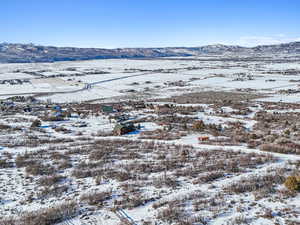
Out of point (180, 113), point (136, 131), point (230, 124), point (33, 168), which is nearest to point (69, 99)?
point (180, 113)

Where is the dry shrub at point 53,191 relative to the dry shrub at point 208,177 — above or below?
below

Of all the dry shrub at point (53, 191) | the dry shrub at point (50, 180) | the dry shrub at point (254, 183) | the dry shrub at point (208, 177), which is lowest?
the dry shrub at point (50, 180)

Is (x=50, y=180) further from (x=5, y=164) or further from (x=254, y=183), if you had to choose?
(x=254, y=183)

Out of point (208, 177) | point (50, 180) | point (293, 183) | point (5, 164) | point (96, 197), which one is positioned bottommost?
point (5, 164)

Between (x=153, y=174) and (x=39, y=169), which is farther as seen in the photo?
(x=39, y=169)

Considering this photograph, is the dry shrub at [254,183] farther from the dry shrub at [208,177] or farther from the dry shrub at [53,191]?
the dry shrub at [53,191]

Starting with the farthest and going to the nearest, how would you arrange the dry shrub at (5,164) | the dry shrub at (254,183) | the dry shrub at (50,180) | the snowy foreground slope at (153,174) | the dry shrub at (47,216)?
the dry shrub at (5,164) → the dry shrub at (50,180) → the dry shrub at (254,183) → the snowy foreground slope at (153,174) → the dry shrub at (47,216)

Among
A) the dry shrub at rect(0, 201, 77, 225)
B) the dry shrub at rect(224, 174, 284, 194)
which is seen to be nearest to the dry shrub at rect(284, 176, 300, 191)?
the dry shrub at rect(224, 174, 284, 194)

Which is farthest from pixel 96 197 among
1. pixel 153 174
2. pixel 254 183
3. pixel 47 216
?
pixel 254 183

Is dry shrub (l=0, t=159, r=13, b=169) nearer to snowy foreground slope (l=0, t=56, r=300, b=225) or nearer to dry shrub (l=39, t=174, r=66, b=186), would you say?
snowy foreground slope (l=0, t=56, r=300, b=225)

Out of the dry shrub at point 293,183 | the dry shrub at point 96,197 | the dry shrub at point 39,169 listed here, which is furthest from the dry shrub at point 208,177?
the dry shrub at point 39,169

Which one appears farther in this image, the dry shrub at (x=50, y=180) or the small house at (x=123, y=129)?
the small house at (x=123, y=129)
